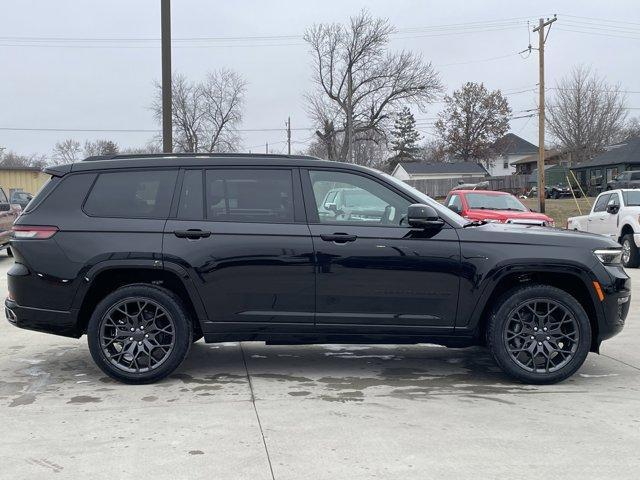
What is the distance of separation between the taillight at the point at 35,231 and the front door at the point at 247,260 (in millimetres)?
976

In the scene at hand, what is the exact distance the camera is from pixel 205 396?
516 cm

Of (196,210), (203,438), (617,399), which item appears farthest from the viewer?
(196,210)

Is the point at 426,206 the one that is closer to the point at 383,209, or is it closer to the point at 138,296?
the point at 383,209

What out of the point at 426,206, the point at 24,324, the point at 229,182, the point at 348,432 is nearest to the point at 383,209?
the point at 426,206

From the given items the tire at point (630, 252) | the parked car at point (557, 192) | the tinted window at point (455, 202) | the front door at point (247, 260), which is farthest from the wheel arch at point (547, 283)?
the parked car at point (557, 192)

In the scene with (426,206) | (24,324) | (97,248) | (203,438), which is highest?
(426,206)

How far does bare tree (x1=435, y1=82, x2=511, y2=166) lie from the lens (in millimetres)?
77938

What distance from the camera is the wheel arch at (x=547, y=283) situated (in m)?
5.35

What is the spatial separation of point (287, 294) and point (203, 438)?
150 centimetres

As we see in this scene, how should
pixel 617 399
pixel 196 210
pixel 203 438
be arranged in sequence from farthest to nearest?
pixel 196 210, pixel 617 399, pixel 203 438

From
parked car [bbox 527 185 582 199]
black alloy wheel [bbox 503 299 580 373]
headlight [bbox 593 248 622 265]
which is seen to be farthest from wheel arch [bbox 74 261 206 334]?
parked car [bbox 527 185 582 199]

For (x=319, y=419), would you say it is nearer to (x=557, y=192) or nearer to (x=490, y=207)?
(x=490, y=207)

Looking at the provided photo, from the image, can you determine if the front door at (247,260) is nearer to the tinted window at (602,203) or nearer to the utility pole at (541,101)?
the tinted window at (602,203)

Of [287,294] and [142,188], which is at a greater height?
[142,188]
